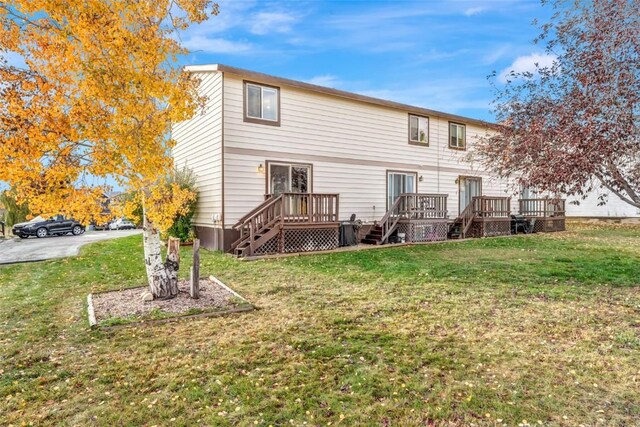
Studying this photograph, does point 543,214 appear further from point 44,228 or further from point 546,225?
point 44,228

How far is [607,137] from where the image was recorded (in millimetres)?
5527

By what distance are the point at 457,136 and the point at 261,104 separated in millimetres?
9307

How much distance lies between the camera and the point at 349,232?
12.6 metres

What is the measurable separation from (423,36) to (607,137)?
8920mm

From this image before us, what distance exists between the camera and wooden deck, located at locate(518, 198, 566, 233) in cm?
1772

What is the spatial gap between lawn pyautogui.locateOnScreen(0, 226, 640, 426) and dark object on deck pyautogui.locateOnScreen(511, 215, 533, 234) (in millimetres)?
10390

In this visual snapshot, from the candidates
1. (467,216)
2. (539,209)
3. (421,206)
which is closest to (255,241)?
(421,206)

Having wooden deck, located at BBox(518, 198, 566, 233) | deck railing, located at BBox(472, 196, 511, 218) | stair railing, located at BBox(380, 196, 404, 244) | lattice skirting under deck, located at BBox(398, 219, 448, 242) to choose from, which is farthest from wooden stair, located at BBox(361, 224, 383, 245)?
wooden deck, located at BBox(518, 198, 566, 233)

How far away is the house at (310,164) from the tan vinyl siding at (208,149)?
0.10 ft

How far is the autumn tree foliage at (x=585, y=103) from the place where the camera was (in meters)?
5.55

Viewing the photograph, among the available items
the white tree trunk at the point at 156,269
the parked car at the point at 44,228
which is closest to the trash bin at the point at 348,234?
the white tree trunk at the point at 156,269

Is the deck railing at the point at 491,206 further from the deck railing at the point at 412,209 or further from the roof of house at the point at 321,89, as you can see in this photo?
the roof of house at the point at 321,89

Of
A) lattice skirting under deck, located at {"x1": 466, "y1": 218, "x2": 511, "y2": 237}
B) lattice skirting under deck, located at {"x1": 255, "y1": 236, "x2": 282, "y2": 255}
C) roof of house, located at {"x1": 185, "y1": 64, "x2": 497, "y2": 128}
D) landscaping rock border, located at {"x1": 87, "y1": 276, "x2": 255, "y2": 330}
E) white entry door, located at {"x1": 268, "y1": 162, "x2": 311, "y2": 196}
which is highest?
roof of house, located at {"x1": 185, "y1": 64, "x2": 497, "y2": 128}

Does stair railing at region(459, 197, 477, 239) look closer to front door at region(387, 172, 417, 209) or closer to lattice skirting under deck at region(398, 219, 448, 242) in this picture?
lattice skirting under deck at region(398, 219, 448, 242)
